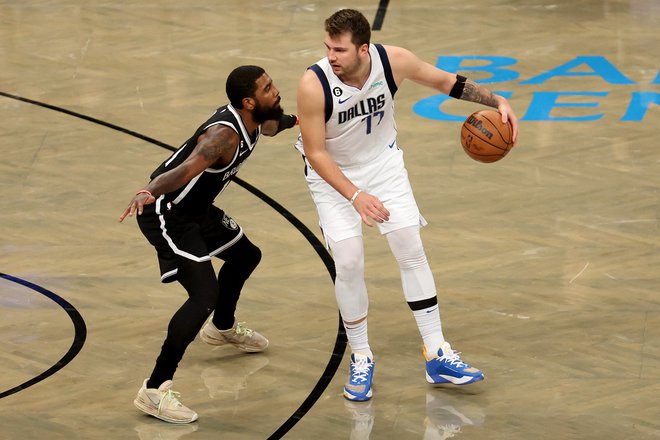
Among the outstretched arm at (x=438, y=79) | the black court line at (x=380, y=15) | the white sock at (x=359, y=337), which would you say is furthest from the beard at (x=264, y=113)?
the black court line at (x=380, y=15)

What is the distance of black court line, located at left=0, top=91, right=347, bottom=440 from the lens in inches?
250

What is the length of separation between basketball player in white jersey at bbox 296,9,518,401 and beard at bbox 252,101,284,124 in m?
0.20

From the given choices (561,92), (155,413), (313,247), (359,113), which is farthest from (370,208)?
(561,92)

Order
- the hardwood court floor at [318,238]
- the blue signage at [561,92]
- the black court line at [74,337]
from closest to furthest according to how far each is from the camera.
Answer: the hardwood court floor at [318,238], the black court line at [74,337], the blue signage at [561,92]

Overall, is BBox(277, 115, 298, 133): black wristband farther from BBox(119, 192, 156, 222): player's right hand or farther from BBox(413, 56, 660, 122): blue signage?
BBox(413, 56, 660, 122): blue signage

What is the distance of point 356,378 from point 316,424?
1.20ft

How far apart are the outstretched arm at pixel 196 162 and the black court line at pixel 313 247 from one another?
1347 mm

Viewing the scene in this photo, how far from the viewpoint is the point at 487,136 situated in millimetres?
6801

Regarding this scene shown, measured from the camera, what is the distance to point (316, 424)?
20.6 ft

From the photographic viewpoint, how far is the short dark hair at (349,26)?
5984 millimetres

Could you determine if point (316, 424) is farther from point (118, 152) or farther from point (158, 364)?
point (118, 152)

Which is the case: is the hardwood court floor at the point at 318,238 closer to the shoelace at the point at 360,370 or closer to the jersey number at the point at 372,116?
the shoelace at the point at 360,370

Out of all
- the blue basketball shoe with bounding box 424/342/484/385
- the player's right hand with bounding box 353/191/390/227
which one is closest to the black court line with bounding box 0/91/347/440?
the blue basketball shoe with bounding box 424/342/484/385

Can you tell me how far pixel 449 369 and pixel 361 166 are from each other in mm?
1180
